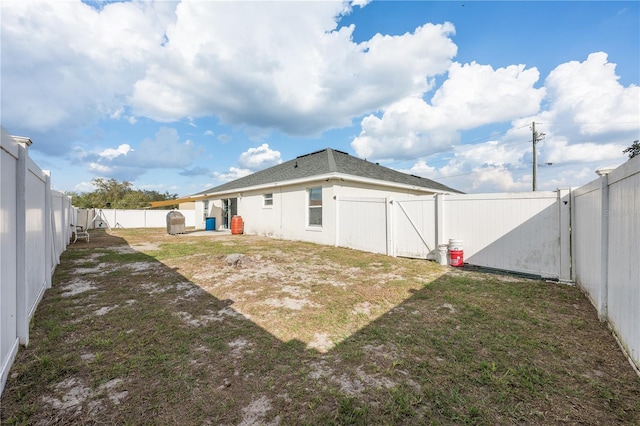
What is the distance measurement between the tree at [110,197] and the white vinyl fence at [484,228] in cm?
3643

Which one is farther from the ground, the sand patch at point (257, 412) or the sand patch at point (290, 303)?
the sand patch at point (257, 412)

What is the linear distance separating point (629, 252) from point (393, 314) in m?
2.61

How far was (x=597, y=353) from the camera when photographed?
2.70 metres

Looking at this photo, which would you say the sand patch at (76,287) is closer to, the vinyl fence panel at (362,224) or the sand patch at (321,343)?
the sand patch at (321,343)

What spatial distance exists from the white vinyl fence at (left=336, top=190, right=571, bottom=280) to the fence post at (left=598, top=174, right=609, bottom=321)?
2225 millimetres

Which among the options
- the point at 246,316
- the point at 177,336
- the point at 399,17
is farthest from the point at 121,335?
the point at 399,17

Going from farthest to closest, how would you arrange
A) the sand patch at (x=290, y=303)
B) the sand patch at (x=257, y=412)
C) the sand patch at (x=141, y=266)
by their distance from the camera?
the sand patch at (x=141, y=266), the sand patch at (x=290, y=303), the sand patch at (x=257, y=412)

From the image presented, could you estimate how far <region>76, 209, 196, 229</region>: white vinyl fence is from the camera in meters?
21.3

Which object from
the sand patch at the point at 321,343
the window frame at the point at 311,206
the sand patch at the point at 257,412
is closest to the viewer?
the sand patch at the point at 257,412

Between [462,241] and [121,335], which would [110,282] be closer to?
[121,335]

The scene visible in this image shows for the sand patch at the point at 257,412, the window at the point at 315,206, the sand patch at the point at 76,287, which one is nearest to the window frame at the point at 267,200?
the window at the point at 315,206

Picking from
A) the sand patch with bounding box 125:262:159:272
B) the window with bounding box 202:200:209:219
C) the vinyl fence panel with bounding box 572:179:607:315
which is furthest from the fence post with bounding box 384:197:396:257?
the window with bounding box 202:200:209:219

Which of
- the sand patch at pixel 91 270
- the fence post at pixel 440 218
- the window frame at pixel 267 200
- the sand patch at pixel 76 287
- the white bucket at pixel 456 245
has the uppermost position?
the window frame at pixel 267 200

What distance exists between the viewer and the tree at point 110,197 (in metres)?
35.7
